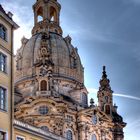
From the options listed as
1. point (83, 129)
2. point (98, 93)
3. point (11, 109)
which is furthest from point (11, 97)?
point (98, 93)

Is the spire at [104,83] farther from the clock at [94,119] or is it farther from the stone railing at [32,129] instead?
the stone railing at [32,129]

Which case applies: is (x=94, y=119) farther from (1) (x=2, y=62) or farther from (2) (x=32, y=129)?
(1) (x=2, y=62)

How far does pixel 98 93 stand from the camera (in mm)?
106438

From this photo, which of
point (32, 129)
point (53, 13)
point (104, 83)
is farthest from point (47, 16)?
point (32, 129)

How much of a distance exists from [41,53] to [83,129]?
17820mm

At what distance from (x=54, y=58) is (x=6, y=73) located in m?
58.0

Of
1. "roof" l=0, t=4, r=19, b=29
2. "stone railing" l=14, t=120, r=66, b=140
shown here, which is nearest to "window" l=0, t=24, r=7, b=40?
"roof" l=0, t=4, r=19, b=29

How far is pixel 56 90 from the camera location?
93.0 metres

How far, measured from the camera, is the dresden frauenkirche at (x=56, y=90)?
8544cm

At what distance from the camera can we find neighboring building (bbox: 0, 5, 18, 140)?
1560 inches

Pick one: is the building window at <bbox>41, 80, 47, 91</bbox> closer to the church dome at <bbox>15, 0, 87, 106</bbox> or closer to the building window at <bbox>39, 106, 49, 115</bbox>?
the church dome at <bbox>15, 0, 87, 106</bbox>

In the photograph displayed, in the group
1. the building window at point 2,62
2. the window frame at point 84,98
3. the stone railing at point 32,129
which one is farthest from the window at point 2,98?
the window frame at point 84,98

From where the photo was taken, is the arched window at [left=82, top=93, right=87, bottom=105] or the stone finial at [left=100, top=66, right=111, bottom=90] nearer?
→ the arched window at [left=82, top=93, right=87, bottom=105]

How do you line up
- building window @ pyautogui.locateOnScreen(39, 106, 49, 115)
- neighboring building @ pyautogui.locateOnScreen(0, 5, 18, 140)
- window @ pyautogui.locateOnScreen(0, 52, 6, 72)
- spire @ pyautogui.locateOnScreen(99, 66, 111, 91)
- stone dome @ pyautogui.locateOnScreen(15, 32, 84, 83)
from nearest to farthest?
neighboring building @ pyautogui.locateOnScreen(0, 5, 18, 140)
window @ pyautogui.locateOnScreen(0, 52, 6, 72)
building window @ pyautogui.locateOnScreen(39, 106, 49, 115)
stone dome @ pyautogui.locateOnScreen(15, 32, 84, 83)
spire @ pyautogui.locateOnScreen(99, 66, 111, 91)
